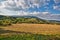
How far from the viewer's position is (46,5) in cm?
417

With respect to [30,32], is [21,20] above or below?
above

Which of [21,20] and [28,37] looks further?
[21,20]

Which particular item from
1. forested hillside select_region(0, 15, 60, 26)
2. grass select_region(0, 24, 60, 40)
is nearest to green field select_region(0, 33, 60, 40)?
grass select_region(0, 24, 60, 40)

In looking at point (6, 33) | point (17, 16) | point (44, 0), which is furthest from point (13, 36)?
point (44, 0)

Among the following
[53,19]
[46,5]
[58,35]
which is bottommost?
[58,35]

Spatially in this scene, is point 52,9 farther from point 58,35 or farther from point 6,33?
point 6,33

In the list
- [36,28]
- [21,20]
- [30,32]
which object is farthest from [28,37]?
[21,20]

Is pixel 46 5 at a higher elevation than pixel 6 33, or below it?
higher

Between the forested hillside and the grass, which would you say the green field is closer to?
the grass

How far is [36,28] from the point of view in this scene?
4.14 metres

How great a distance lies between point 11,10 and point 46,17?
0.72 m

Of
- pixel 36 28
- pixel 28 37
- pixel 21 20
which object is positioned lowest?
pixel 28 37

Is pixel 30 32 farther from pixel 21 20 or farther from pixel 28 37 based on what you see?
pixel 21 20

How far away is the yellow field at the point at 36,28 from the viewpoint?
13.5 ft
